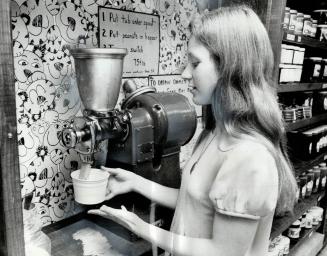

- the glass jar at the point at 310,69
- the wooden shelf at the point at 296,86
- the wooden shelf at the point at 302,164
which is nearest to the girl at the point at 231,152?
the wooden shelf at the point at 296,86

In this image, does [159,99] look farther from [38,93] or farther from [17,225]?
[17,225]

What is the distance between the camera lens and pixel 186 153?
7.20 feet

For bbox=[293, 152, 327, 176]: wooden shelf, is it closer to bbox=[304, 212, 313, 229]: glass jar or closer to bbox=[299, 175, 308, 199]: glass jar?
bbox=[299, 175, 308, 199]: glass jar

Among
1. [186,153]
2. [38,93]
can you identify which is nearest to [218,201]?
[38,93]

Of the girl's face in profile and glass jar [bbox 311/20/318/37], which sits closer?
the girl's face in profile

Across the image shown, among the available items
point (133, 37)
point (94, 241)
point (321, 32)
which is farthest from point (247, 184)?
point (321, 32)

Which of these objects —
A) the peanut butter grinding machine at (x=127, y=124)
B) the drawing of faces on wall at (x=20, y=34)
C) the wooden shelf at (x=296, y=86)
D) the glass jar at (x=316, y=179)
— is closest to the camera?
the peanut butter grinding machine at (x=127, y=124)

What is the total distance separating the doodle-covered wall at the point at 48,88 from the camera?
1318mm

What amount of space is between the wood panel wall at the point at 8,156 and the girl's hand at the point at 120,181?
55 centimetres

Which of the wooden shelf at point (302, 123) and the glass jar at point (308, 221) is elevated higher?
the wooden shelf at point (302, 123)

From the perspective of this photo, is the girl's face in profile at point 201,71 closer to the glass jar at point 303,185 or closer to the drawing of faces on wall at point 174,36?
the drawing of faces on wall at point 174,36

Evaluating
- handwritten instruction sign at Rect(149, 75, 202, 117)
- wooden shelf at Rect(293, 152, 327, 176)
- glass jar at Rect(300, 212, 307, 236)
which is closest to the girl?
handwritten instruction sign at Rect(149, 75, 202, 117)

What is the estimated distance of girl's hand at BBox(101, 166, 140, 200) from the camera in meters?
1.33

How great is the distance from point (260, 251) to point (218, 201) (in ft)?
1.01
